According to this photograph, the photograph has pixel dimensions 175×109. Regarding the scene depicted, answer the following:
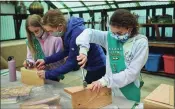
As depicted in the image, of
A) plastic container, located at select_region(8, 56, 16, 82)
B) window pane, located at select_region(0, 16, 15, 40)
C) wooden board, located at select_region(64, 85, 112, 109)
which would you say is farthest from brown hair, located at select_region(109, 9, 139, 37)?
window pane, located at select_region(0, 16, 15, 40)

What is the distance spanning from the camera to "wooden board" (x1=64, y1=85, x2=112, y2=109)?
109 centimetres

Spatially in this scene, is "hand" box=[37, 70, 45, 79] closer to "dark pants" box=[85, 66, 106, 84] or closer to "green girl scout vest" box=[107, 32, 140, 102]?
"dark pants" box=[85, 66, 106, 84]

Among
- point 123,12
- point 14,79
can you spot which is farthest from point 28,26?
point 123,12

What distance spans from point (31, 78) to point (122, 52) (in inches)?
29.5

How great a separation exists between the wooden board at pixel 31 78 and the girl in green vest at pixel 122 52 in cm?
49

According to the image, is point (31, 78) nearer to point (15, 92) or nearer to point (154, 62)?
point (15, 92)

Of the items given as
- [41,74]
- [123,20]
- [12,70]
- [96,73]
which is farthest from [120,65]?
[12,70]

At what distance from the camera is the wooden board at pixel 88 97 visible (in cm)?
109

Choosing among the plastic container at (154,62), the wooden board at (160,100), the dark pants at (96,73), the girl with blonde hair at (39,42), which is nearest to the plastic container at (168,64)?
the plastic container at (154,62)

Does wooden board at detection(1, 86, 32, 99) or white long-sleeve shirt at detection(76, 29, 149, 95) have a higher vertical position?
white long-sleeve shirt at detection(76, 29, 149, 95)

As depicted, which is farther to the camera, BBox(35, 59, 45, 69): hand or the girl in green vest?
BBox(35, 59, 45, 69): hand

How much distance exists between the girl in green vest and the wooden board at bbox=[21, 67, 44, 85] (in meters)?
0.49

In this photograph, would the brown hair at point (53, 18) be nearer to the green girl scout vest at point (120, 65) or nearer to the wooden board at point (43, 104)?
the green girl scout vest at point (120, 65)

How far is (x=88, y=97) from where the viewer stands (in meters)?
1.12
